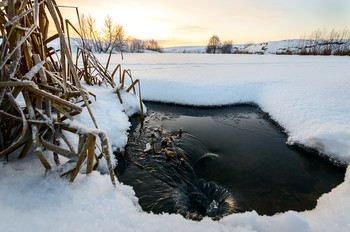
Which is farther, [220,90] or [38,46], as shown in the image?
[220,90]

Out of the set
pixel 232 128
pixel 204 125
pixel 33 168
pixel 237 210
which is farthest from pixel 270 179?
pixel 33 168

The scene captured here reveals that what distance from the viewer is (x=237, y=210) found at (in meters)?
1.96

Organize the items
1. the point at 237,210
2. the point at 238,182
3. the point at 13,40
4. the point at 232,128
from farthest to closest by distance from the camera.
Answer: the point at 232,128
the point at 238,182
the point at 237,210
the point at 13,40

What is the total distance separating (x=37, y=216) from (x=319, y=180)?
10.7 ft

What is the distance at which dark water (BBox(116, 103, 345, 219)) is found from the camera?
2.04 metres

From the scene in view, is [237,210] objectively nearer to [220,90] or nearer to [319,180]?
[319,180]

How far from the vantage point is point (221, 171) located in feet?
8.55

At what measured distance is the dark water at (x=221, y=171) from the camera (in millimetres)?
2043

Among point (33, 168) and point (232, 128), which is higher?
point (33, 168)

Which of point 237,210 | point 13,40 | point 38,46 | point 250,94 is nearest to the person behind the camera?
point 13,40

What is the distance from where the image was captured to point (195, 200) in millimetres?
2045

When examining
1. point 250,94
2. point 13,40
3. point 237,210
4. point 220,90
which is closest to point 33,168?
point 13,40

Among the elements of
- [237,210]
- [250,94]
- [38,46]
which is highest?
[38,46]

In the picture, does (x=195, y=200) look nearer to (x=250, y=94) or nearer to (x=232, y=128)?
(x=232, y=128)
